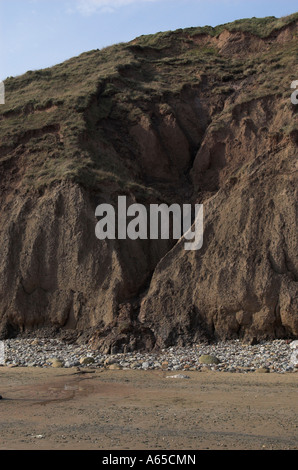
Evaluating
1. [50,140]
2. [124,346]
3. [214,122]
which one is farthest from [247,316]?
[50,140]

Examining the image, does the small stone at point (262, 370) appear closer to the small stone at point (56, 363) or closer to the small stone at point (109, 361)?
the small stone at point (109, 361)

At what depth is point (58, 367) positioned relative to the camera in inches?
590

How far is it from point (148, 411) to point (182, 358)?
569 centimetres

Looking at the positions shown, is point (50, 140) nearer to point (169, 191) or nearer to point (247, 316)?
point (169, 191)

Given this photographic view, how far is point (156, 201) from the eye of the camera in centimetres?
2148

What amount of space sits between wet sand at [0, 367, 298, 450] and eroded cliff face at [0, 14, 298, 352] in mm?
3810

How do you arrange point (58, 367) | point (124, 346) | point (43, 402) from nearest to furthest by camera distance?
point (43, 402)
point (58, 367)
point (124, 346)

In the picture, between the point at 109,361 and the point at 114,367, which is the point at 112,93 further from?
the point at 114,367

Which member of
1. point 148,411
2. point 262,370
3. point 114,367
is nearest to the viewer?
point 148,411

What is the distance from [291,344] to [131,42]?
2370 centimetres

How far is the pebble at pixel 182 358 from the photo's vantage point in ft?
46.3

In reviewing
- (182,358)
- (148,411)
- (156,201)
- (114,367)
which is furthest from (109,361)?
(156,201)

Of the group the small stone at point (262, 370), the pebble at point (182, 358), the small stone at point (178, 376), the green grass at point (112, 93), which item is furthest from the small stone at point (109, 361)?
the green grass at point (112, 93)

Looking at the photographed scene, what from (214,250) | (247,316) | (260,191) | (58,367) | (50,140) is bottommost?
(58,367)
